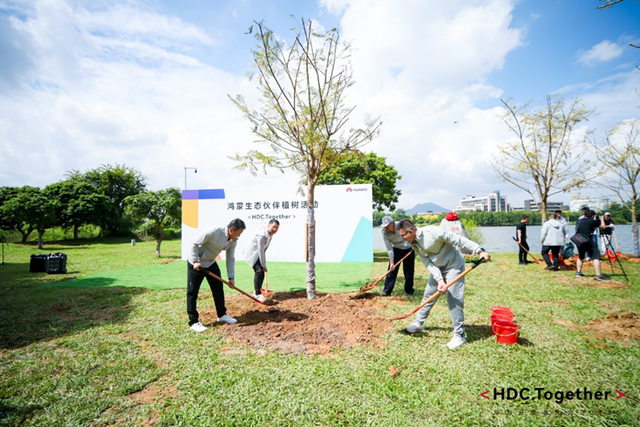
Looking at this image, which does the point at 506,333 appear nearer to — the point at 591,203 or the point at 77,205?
the point at 591,203

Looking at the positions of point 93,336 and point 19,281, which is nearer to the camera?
point 93,336

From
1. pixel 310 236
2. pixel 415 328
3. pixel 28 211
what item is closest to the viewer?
pixel 415 328

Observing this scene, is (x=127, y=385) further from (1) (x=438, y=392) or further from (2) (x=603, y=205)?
(2) (x=603, y=205)

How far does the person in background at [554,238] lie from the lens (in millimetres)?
8383

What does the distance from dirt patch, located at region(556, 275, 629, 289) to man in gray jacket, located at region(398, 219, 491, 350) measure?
17.1 ft

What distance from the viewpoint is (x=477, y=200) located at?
42406 mm

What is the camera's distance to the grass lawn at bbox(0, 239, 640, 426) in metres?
2.38

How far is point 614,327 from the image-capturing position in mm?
4074

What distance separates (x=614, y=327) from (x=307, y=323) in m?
4.22

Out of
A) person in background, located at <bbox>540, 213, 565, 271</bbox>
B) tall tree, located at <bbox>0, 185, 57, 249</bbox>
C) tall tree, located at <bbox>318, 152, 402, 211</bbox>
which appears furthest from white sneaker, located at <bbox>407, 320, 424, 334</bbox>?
tall tree, located at <bbox>0, 185, 57, 249</bbox>

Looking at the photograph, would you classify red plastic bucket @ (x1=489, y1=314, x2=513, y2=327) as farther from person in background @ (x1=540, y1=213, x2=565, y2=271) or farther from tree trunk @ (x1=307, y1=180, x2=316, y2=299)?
person in background @ (x1=540, y1=213, x2=565, y2=271)

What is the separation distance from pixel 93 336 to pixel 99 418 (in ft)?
7.19

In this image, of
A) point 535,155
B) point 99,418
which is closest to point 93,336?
point 99,418

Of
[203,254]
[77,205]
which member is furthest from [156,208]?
[77,205]
